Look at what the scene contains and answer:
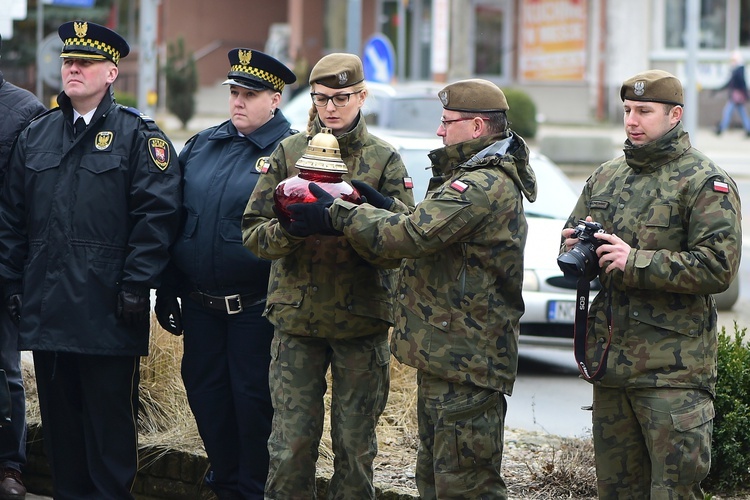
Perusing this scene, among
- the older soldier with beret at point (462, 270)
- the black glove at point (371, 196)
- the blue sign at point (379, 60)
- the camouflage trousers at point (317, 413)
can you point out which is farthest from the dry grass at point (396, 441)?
the blue sign at point (379, 60)

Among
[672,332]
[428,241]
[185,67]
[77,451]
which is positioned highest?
[185,67]

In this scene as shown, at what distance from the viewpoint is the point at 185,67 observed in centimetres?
3019

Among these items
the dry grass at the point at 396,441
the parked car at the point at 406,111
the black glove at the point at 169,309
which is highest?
the parked car at the point at 406,111

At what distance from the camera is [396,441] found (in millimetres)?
6316

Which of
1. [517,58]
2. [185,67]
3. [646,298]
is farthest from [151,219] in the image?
[517,58]

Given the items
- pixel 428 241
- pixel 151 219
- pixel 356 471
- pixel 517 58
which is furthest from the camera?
pixel 517 58

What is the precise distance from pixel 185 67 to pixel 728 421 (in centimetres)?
2609

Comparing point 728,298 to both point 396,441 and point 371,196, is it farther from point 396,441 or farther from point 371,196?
point 371,196

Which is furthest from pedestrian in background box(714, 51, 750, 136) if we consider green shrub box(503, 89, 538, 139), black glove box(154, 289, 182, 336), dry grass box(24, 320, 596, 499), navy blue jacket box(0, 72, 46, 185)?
black glove box(154, 289, 182, 336)

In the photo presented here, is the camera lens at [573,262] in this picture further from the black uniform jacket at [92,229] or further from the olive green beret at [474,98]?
the black uniform jacket at [92,229]

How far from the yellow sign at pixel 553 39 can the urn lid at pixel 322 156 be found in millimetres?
32779

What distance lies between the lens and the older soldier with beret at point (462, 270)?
177 inches

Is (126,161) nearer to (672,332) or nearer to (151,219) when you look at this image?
(151,219)

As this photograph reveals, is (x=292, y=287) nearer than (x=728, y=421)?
Yes
